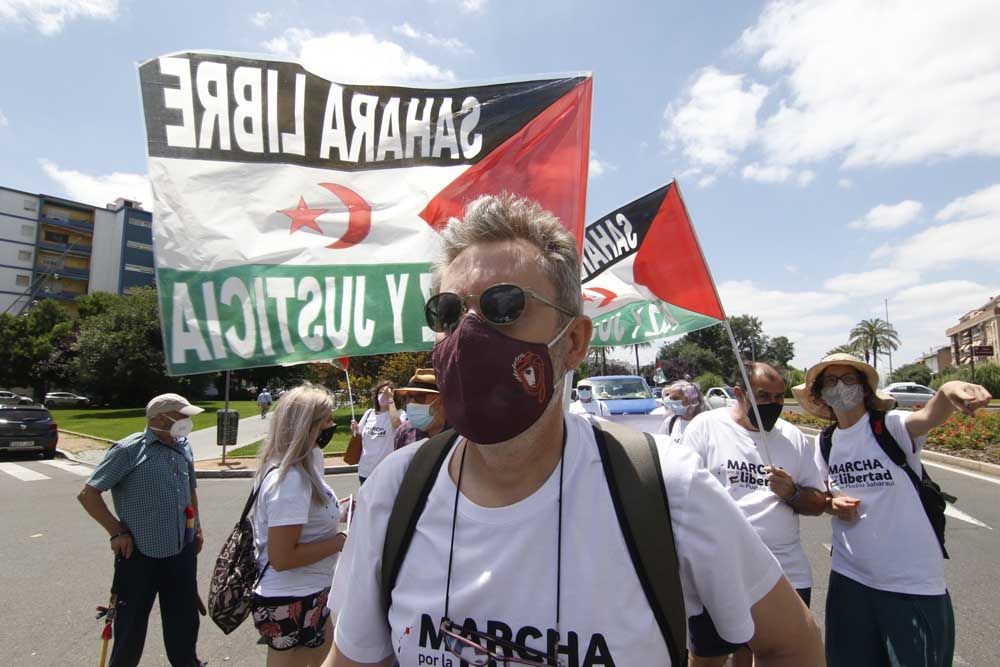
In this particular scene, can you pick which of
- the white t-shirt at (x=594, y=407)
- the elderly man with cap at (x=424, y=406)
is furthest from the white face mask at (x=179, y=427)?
the white t-shirt at (x=594, y=407)

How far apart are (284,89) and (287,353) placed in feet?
4.36

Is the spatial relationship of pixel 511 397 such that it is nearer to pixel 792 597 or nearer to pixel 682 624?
pixel 682 624

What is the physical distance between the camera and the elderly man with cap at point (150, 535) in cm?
374

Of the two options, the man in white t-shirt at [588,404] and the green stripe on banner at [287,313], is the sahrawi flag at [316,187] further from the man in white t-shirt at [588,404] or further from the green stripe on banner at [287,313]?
the man in white t-shirt at [588,404]

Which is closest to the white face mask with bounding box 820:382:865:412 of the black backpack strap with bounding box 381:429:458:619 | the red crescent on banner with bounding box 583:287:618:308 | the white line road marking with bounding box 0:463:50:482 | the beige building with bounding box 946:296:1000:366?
the red crescent on banner with bounding box 583:287:618:308

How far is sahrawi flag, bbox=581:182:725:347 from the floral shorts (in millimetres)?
2728

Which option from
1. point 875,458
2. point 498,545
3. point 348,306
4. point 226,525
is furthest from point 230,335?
point 226,525

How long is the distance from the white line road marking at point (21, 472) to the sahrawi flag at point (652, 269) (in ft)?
45.2

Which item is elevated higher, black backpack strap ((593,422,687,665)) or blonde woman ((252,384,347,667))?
black backpack strap ((593,422,687,665))

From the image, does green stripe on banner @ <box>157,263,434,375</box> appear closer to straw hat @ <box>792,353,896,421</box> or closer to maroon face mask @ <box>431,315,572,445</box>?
maroon face mask @ <box>431,315,572,445</box>

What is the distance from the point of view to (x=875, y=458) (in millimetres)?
3082

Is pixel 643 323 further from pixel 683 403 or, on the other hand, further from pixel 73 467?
pixel 73 467

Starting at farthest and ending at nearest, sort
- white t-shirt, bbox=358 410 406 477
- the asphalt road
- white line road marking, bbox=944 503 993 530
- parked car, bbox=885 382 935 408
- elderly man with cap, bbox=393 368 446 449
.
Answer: parked car, bbox=885 382 935 408 < white line road marking, bbox=944 503 993 530 < white t-shirt, bbox=358 410 406 477 < elderly man with cap, bbox=393 368 446 449 < the asphalt road

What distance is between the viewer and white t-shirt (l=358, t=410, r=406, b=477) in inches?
247
